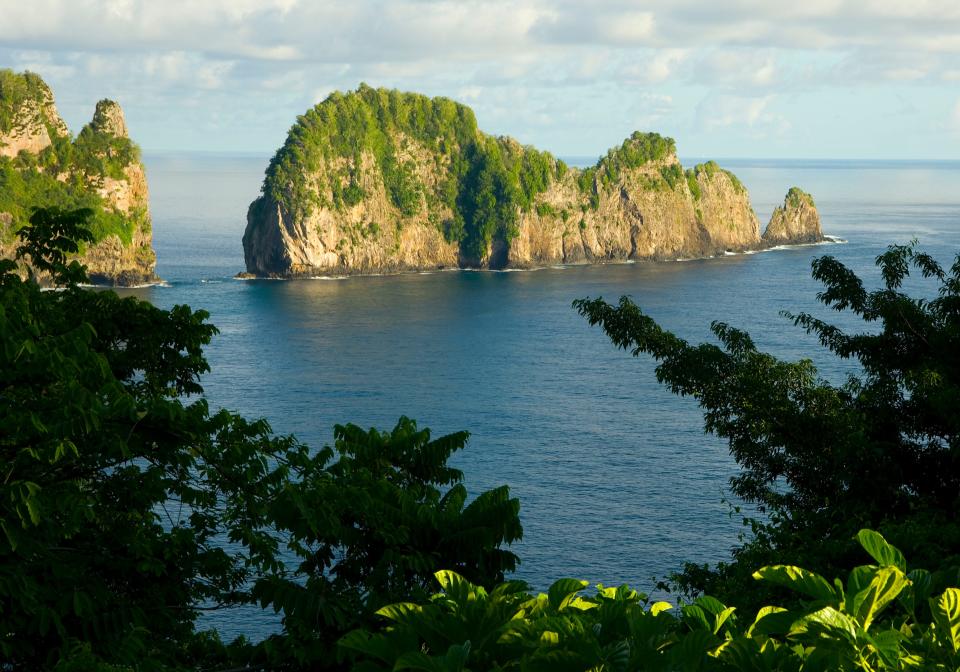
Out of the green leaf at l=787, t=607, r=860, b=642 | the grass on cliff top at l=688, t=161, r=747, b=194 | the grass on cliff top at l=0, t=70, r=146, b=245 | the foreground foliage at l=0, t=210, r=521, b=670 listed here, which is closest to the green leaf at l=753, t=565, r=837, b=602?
the green leaf at l=787, t=607, r=860, b=642

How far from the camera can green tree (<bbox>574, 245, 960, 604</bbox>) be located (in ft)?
71.2

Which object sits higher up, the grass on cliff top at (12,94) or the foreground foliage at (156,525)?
the grass on cliff top at (12,94)

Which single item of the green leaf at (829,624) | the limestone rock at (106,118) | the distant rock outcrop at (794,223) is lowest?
the green leaf at (829,624)

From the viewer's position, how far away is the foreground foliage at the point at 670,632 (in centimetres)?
850

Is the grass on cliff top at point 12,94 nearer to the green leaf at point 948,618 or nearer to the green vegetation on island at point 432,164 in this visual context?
the green vegetation on island at point 432,164

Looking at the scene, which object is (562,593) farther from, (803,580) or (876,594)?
(876,594)

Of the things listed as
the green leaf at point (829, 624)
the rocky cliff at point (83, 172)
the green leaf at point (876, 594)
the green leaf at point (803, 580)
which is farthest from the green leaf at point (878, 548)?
the rocky cliff at point (83, 172)

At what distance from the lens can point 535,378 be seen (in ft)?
270

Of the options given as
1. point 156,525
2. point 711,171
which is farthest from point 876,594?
point 711,171

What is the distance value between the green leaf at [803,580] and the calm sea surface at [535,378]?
32060 mm

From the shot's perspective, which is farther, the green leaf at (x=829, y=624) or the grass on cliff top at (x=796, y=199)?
the grass on cliff top at (x=796, y=199)

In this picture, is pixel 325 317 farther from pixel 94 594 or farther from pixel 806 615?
pixel 806 615

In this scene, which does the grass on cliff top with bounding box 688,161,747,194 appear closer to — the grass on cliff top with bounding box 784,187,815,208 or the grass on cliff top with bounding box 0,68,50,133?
the grass on cliff top with bounding box 784,187,815,208

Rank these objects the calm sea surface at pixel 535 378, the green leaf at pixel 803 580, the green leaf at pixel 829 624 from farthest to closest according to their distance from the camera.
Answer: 1. the calm sea surface at pixel 535 378
2. the green leaf at pixel 803 580
3. the green leaf at pixel 829 624
